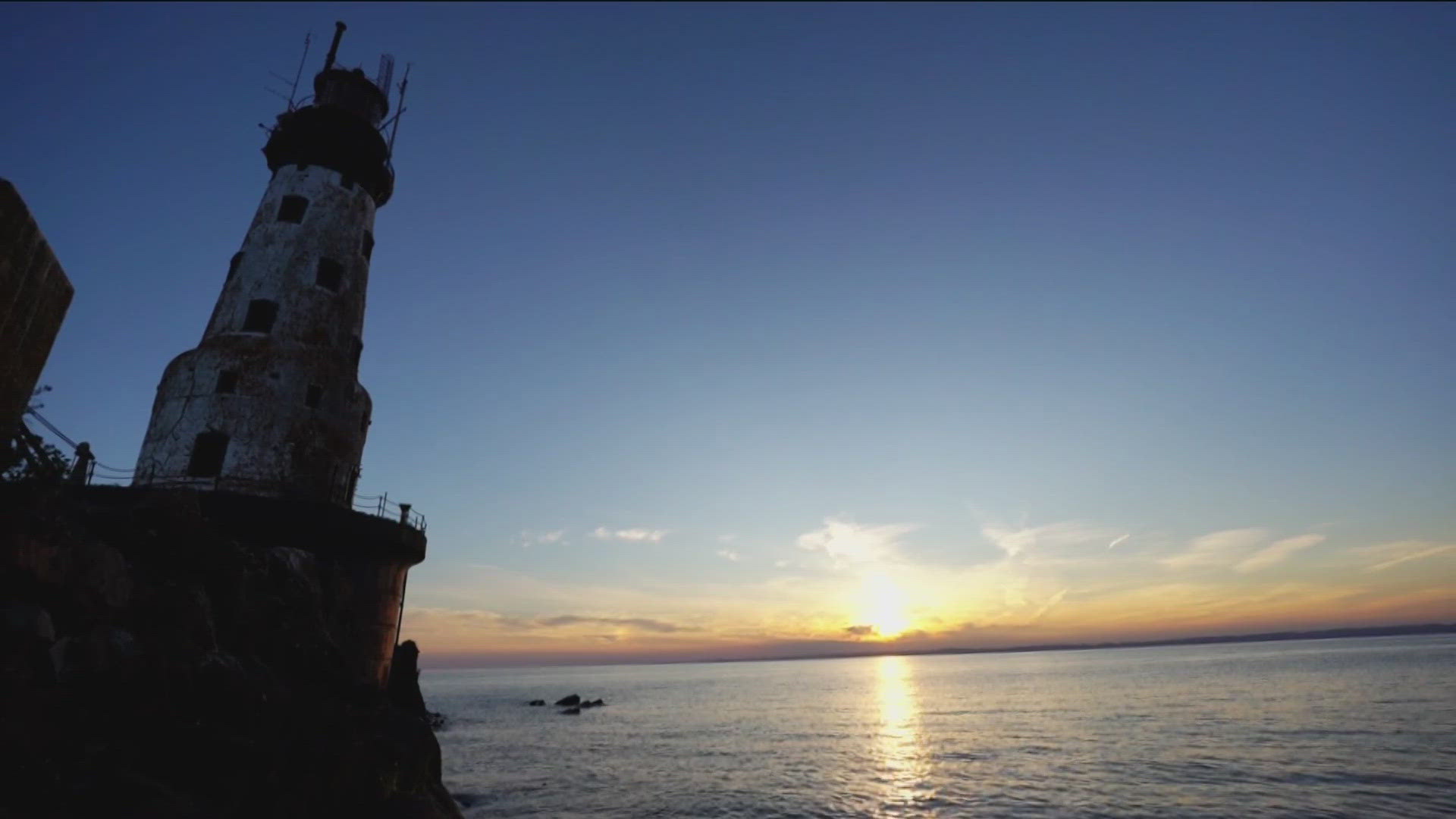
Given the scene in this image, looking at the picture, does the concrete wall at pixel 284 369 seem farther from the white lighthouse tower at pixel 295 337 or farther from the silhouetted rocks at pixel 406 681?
the silhouetted rocks at pixel 406 681

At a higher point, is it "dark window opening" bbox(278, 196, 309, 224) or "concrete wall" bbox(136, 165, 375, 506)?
"dark window opening" bbox(278, 196, 309, 224)

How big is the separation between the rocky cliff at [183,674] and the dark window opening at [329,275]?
438 inches

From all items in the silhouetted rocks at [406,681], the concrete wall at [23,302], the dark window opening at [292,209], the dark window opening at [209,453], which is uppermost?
the dark window opening at [292,209]

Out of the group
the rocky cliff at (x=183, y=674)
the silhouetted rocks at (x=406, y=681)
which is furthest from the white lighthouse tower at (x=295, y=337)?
the silhouetted rocks at (x=406, y=681)

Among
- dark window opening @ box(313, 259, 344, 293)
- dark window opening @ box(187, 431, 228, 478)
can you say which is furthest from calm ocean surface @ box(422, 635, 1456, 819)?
dark window opening @ box(313, 259, 344, 293)

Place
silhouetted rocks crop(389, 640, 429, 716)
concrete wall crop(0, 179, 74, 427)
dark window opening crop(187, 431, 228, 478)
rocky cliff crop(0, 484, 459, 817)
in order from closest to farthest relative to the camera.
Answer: rocky cliff crop(0, 484, 459, 817)
concrete wall crop(0, 179, 74, 427)
dark window opening crop(187, 431, 228, 478)
silhouetted rocks crop(389, 640, 429, 716)

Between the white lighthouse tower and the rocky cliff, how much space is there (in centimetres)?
413

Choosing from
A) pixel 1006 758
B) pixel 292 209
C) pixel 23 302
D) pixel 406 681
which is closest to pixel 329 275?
pixel 292 209

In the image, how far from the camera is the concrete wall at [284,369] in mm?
22828

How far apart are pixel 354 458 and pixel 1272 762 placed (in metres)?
44.5

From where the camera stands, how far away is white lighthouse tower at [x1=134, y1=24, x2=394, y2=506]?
22828 millimetres

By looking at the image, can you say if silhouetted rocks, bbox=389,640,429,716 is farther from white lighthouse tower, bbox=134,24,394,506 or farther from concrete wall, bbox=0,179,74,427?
concrete wall, bbox=0,179,74,427

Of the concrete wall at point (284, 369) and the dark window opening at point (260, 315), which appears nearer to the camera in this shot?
the concrete wall at point (284, 369)

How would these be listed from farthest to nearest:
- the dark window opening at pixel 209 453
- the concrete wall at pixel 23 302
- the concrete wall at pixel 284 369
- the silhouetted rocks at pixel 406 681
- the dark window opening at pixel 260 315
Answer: the silhouetted rocks at pixel 406 681 → the dark window opening at pixel 260 315 → the concrete wall at pixel 284 369 → the dark window opening at pixel 209 453 → the concrete wall at pixel 23 302
